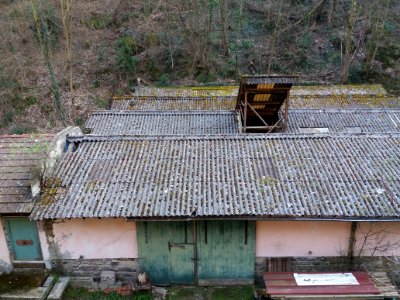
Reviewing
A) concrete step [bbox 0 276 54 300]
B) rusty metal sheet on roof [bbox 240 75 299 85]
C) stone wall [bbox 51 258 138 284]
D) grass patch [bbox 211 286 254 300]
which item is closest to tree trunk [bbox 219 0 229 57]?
rusty metal sheet on roof [bbox 240 75 299 85]

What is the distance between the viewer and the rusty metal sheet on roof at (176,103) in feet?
70.5

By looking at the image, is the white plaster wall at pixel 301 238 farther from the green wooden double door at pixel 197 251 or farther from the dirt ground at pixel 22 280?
the dirt ground at pixel 22 280

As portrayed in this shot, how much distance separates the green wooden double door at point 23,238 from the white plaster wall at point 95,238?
1.98 feet

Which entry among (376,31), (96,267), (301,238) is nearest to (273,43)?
(376,31)

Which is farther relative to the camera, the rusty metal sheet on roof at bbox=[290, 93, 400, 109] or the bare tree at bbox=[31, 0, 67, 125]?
the bare tree at bbox=[31, 0, 67, 125]

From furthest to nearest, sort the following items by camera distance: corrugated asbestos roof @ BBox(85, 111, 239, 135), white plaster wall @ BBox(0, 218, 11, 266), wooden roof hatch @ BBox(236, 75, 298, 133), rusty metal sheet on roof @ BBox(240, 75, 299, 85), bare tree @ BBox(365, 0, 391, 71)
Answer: bare tree @ BBox(365, 0, 391, 71) → corrugated asbestos roof @ BBox(85, 111, 239, 135) → wooden roof hatch @ BBox(236, 75, 298, 133) → rusty metal sheet on roof @ BBox(240, 75, 299, 85) → white plaster wall @ BBox(0, 218, 11, 266)

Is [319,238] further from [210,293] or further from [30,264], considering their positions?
[30,264]

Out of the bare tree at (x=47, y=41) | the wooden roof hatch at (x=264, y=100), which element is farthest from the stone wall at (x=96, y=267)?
the bare tree at (x=47, y=41)

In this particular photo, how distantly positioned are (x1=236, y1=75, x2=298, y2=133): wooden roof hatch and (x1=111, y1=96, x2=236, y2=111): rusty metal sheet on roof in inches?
137

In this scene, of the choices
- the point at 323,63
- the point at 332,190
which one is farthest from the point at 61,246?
the point at 323,63

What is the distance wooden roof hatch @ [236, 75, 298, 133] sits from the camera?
1507 centimetres

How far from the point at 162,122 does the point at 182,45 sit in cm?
1451

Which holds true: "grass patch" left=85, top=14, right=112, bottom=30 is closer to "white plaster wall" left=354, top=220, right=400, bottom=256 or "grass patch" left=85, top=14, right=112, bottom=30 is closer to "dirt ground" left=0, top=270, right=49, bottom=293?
"dirt ground" left=0, top=270, right=49, bottom=293

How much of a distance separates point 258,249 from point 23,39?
2611 cm
